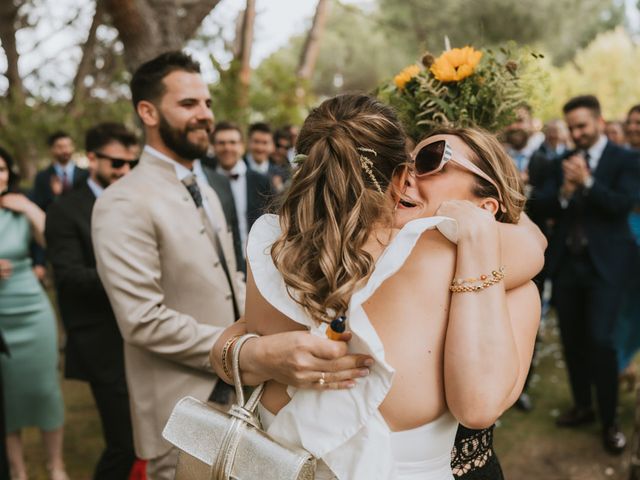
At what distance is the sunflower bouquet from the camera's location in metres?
2.40

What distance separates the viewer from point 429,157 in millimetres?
1926

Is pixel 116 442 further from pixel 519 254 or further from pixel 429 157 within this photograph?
pixel 519 254

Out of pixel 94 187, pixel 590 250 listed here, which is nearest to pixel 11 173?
pixel 94 187

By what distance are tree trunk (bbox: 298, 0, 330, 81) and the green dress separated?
10387 mm

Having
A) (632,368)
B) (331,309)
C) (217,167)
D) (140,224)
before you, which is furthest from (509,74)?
(217,167)

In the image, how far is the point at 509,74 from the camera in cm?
245

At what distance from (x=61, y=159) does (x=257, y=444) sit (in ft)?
23.7

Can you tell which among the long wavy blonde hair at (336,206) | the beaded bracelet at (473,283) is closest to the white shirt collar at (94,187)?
the long wavy blonde hair at (336,206)

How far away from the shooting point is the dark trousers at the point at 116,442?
3312 mm

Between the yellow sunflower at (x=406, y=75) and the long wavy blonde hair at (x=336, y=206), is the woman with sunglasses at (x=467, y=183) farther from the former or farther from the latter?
the yellow sunflower at (x=406, y=75)

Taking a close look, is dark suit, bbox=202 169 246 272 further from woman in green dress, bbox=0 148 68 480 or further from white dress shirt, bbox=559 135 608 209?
white dress shirt, bbox=559 135 608 209

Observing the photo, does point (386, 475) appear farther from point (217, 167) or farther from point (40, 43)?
point (40, 43)

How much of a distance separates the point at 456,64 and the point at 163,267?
1534 mm

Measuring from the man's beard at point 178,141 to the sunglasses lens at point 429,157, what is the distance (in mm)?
1316
